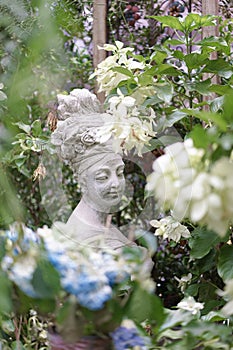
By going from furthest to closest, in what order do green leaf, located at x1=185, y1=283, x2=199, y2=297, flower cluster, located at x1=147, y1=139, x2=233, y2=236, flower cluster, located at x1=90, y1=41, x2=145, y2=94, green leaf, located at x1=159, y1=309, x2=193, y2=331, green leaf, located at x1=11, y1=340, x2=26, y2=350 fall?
1. green leaf, located at x1=185, y1=283, x2=199, y2=297
2. flower cluster, located at x1=90, y1=41, x2=145, y2=94
3. green leaf, located at x1=11, y1=340, x2=26, y2=350
4. green leaf, located at x1=159, y1=309, x2=193, y2=331
5. flower cluster, located at x1=147, y1=139, x2=233, y2=236

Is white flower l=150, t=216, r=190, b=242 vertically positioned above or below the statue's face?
below

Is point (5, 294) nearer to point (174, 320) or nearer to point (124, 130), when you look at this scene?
point (174, 320)

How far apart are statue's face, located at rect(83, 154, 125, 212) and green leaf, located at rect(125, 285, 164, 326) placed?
912 mm

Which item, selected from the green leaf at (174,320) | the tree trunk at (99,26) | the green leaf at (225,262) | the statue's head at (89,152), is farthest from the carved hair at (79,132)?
the green leaf at (174,320)

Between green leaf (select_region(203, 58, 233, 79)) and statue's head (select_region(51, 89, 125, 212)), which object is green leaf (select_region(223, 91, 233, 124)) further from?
green leaf (select_region(203, 58, 233, 79))

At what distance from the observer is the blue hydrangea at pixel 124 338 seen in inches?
29.6

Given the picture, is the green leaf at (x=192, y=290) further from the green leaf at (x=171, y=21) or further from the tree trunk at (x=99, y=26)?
the tree trunk at (x=99, y=26)

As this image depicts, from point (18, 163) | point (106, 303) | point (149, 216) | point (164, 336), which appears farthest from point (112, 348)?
point (18, 163)

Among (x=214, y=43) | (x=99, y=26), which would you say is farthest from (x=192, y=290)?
(x=99, y=26)

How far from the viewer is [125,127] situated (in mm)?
1470

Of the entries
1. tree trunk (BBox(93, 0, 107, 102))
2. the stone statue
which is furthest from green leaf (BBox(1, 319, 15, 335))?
tree trunk (BBox(93, 0, 107, 102))

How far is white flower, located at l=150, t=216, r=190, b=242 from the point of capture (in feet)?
6.09

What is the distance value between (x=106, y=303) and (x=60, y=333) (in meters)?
0.06

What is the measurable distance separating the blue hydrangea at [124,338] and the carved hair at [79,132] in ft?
3.05
